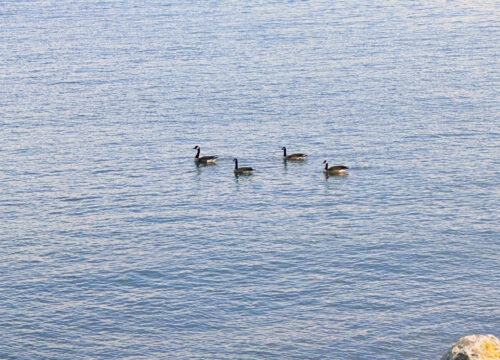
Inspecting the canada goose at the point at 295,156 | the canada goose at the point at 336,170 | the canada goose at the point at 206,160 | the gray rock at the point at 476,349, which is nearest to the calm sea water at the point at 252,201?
the canada goose at the point at 336,170

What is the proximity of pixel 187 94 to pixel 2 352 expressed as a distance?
2144 inches

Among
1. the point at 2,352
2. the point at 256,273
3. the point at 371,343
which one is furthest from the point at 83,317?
the point at 371,343

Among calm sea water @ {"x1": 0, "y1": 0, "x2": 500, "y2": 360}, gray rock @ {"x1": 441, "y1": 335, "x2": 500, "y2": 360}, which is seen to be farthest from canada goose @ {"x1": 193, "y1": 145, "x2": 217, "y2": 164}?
gray rock @ {"x1": 441, "y1": 335, "x2": 500, "y2": 360}

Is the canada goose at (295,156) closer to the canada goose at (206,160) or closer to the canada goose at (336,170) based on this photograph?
the canada goose at (336,170)

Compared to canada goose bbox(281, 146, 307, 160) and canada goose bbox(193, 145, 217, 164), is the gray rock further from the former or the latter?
canada goose bbox(193, 145, 217, 164)

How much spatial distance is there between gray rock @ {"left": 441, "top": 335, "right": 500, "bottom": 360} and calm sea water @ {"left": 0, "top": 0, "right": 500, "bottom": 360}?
4774 millimetres

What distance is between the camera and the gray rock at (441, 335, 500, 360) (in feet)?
119

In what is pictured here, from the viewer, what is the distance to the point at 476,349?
119 feet

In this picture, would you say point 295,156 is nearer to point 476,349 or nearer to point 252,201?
point 252,201

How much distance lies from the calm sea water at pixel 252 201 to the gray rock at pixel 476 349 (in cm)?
477

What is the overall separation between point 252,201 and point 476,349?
95.5 feet

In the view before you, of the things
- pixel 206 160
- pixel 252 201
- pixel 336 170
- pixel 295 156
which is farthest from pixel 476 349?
pixel 206 160

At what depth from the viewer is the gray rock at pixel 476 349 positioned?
36312 mm

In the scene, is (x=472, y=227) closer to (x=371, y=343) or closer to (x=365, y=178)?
(x=365, y=178)
